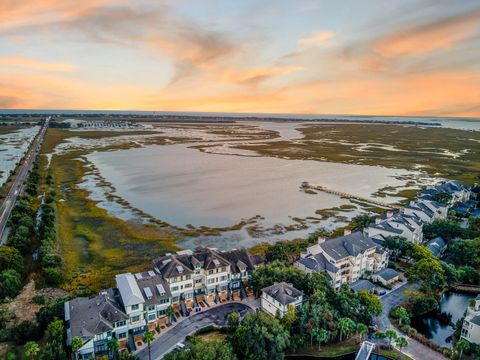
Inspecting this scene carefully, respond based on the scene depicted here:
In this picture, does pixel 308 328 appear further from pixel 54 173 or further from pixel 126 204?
pixel 54 173

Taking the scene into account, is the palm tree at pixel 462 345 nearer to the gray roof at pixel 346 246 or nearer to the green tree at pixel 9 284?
the gray roof at pixel 346 246

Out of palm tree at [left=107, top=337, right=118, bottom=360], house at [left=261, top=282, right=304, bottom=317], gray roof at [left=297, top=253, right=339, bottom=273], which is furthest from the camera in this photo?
gray roof at [left=297, top=253, right=339, bottom=273]

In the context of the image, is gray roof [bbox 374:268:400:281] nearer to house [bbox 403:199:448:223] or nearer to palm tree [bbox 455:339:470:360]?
palm tree [bbox 455:339:470:360]

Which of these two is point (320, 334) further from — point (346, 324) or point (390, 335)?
point (390, 335)

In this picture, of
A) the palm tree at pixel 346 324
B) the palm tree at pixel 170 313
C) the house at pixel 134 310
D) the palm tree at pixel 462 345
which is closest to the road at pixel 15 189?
the house at pixel 134 310

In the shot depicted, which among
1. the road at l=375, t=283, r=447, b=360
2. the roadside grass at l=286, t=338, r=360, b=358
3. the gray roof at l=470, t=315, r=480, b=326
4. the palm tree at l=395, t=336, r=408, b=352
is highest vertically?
the gray roof at l=470, t=315, r=480, b=326

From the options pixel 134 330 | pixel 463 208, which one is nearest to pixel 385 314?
pixel 134 330

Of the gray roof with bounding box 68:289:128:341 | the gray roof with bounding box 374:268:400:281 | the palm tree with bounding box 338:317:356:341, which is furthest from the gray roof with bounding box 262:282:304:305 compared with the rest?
the gray roof with bounding box 374:268:400:281

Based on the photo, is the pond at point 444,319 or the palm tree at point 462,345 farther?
the pond at point 444,319
